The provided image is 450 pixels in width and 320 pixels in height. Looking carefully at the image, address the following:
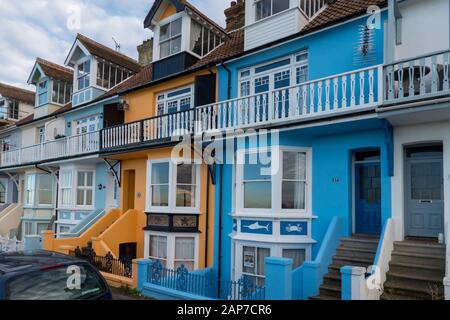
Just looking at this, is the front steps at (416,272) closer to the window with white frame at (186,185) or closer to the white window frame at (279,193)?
the white window frame at (279,193)

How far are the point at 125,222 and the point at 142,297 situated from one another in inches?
185

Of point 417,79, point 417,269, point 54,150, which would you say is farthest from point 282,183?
point 54,150

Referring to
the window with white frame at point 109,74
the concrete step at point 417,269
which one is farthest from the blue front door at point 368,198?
→ the window with white frame at point 109,74

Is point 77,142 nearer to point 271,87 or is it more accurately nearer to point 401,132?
point 271,87

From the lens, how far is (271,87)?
11.4m

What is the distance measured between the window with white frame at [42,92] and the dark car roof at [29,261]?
1722cm

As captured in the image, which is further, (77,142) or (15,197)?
(15,197)

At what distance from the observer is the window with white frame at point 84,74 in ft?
60.6

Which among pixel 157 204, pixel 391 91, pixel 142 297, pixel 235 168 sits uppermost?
pixel 391 91

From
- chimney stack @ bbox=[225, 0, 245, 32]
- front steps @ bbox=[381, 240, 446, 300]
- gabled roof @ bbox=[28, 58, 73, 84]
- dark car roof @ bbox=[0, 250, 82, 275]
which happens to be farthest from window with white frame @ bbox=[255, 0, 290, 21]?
gabled roof @ bbox=[28, 58, 73, 84]

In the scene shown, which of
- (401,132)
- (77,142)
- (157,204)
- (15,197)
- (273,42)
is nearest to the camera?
(401,132)

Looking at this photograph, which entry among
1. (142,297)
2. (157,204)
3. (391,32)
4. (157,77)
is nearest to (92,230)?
(157,204)

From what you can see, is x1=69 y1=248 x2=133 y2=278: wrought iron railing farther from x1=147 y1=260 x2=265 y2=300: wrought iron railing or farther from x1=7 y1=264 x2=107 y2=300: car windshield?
x1=7 y1=264 x2=107 y2=300: car windshield

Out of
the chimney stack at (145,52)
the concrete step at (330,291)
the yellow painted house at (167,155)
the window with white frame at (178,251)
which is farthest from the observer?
the chimney stack at (145,52)
